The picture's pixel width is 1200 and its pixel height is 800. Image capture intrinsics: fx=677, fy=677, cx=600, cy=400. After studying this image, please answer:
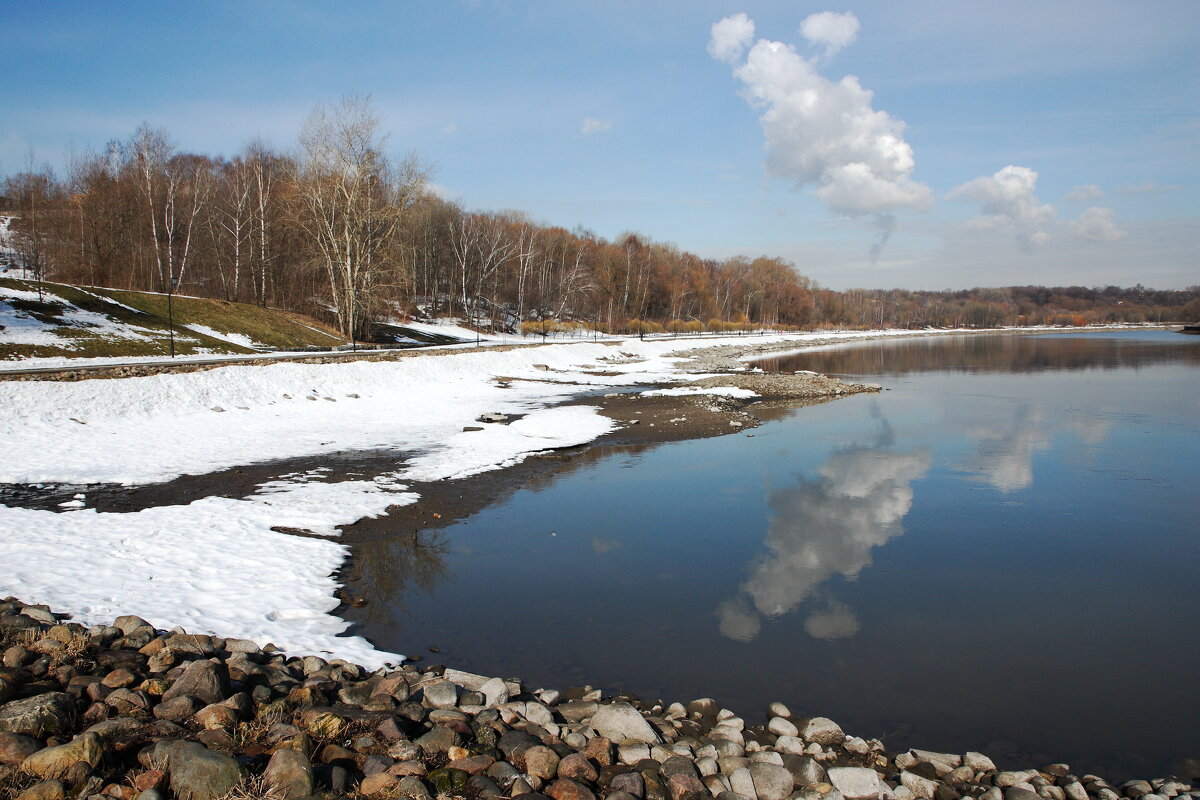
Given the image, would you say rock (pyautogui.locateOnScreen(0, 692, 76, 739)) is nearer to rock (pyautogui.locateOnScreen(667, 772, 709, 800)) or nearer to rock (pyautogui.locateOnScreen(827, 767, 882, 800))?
rock (pyautogui.locateOnScreen(667, 772, 709, 800))

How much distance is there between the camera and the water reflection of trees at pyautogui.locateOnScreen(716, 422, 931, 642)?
845 cm

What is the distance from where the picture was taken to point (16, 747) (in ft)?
14.7

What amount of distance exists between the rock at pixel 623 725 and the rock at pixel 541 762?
59 cm

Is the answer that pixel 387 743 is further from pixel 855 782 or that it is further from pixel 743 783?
pixel 855 782

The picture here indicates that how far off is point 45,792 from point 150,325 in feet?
116

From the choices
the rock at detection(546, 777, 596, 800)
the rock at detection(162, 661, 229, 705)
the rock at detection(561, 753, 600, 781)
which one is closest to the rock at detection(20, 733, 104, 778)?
the rock at detection(162, 661, 229, 705)

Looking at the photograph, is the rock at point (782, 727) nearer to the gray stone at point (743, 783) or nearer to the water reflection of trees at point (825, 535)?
the gray stone at point (743, 783)

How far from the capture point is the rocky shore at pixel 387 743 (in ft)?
14.9

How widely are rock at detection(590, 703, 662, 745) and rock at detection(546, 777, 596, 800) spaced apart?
2.54 ft

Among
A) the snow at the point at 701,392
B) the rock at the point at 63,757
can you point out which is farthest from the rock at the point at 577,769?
the snow at the point at 701,392

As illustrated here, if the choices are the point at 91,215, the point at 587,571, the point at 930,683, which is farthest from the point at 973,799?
the point at 91,215

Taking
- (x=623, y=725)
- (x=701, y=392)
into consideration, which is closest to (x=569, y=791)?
(x=623, y=725)

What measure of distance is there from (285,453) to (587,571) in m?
10.1

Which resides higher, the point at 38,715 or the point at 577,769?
the point at 38,715
